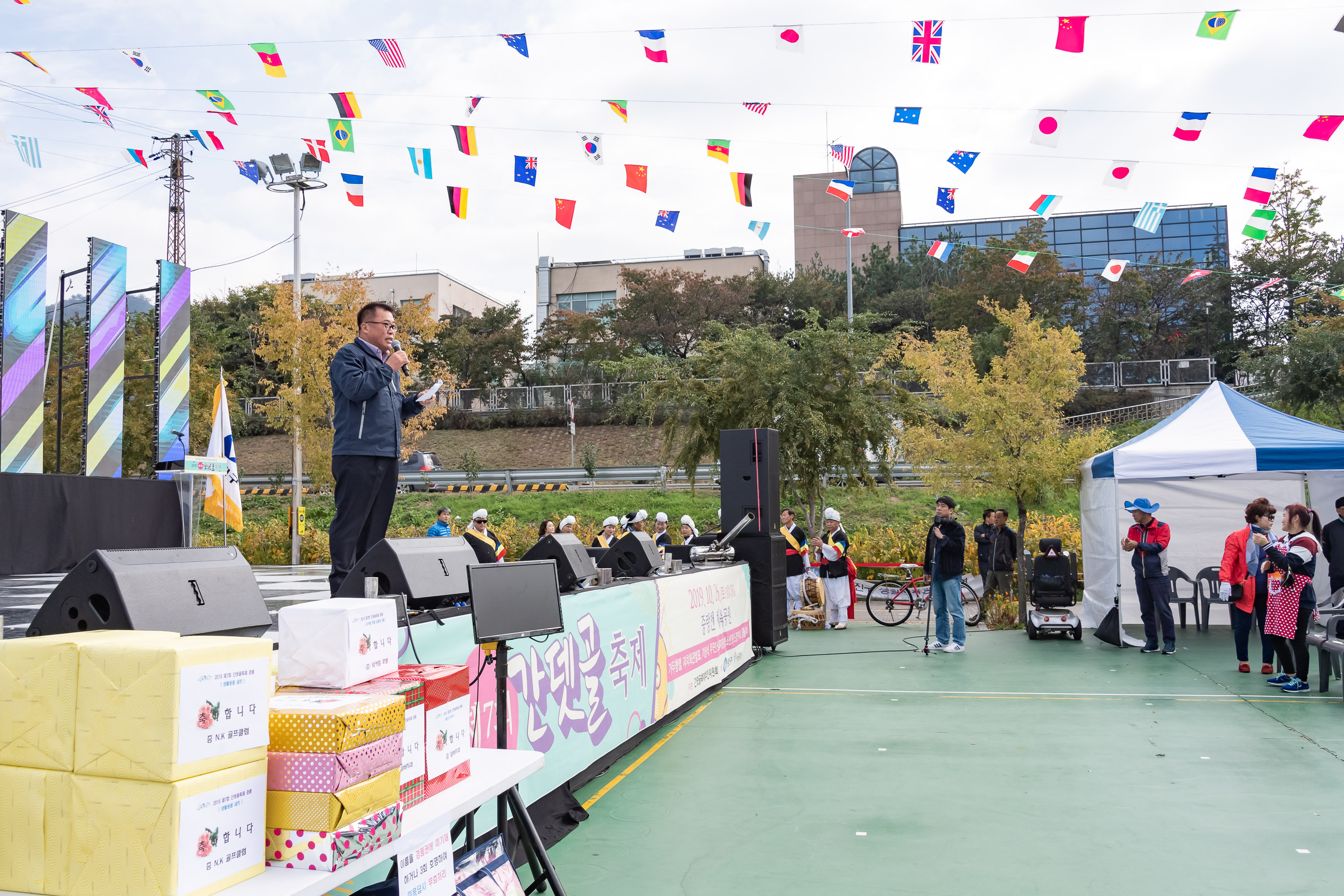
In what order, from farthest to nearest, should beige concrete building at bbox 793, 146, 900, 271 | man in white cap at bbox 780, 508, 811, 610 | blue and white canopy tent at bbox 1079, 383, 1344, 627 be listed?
beige concrete building at bbox 793, 146, 900, 271, man in white cap at bbox 780, 508, 811, 610, blue and white canopy tent at bbox 1079, 383, 1344, 627

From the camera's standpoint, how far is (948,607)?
10086 millimetres

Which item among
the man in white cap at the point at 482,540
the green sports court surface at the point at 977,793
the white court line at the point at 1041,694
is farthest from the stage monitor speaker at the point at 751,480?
the man in white cap at the point at 482,540

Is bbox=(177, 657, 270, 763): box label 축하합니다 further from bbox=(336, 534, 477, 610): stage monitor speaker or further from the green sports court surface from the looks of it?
the green sports court surface

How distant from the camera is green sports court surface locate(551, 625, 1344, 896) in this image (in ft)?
12.3

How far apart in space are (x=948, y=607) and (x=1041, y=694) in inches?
94.8

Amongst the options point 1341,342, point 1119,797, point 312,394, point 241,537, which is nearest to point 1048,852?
point 1119,797

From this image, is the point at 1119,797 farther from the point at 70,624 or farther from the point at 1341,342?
the point at 1341,342

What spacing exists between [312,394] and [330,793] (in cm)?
1953

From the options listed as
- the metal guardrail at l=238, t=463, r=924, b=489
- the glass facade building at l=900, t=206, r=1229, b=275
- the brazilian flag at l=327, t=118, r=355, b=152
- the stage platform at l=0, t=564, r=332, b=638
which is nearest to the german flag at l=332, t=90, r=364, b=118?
the brazilian flag at l=327, t=118, r=355, b=152

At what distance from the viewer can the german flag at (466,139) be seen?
10.7 metres

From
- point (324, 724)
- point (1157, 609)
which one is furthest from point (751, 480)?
point (324, 724)

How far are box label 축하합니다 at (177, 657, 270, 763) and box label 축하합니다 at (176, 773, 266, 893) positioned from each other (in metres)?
0.08

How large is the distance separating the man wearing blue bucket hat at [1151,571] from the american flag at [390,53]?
29.9 ft

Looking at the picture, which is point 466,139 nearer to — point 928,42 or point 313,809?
point 928,42
